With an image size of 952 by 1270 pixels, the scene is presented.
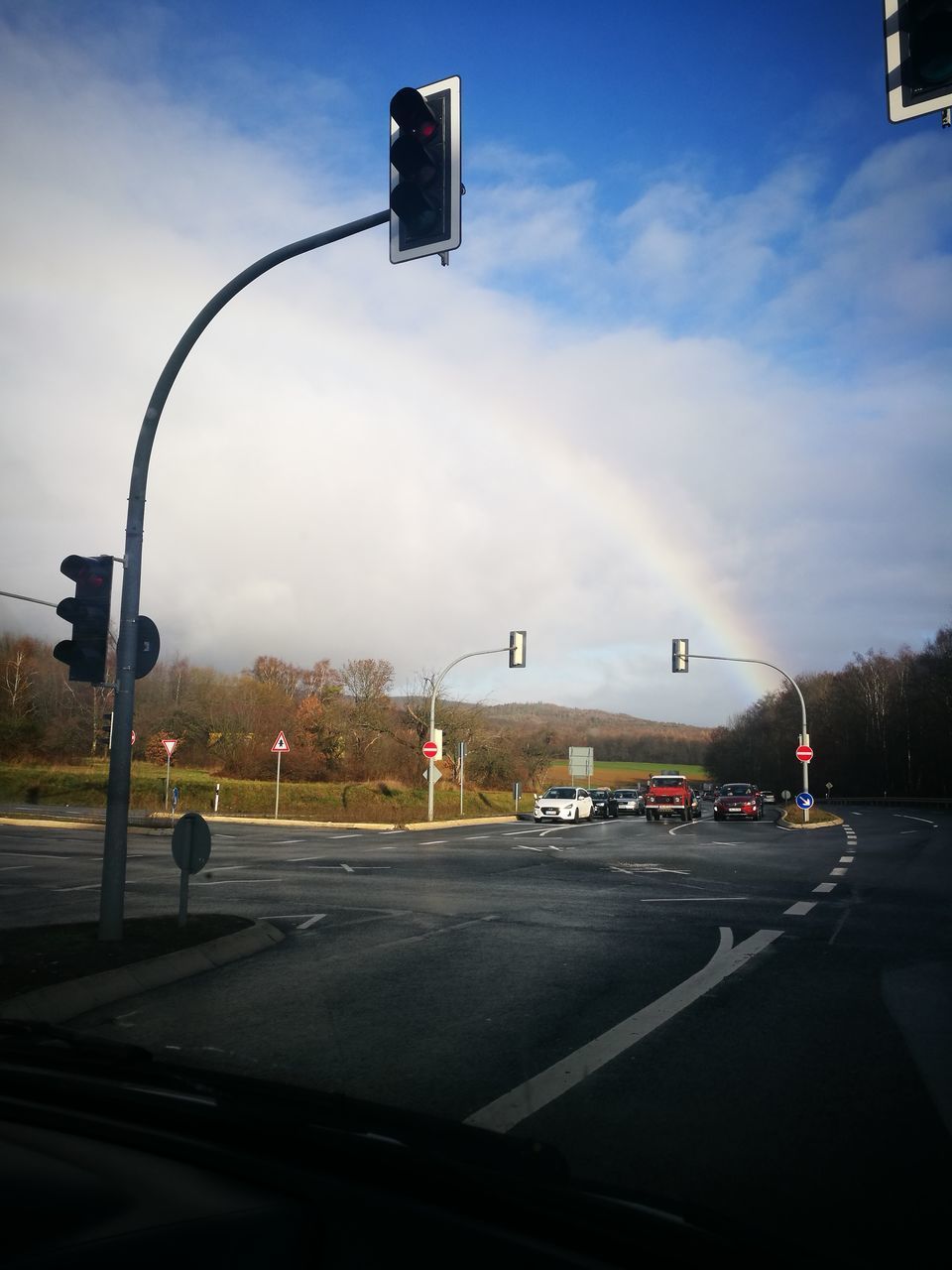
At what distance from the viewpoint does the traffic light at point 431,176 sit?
645 centimetres

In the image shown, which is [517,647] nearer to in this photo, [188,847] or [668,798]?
[668,798]

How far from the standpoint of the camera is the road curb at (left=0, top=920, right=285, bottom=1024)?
6.19 metres

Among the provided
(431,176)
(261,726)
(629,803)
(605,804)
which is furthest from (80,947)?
(261,726)

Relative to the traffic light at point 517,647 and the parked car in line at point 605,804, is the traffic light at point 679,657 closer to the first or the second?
the traffic light at point 517,647

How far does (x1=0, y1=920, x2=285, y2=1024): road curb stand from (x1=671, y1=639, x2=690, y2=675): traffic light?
3115cm

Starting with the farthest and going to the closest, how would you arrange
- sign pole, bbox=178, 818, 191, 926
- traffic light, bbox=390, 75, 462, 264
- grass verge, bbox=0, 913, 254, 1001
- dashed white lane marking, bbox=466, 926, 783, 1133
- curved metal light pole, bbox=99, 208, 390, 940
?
1. sign pole, bbox=178, 818, 191, 926
2. curved metal light pole, bbox=99, 208, 390, 940
3. grass verge, bbox=0, 913, 254, 1001
4. traffic light, bbox=390, 75, 462, 264
5. dashed white lane marking, bbox=466, 926, 783, 1133

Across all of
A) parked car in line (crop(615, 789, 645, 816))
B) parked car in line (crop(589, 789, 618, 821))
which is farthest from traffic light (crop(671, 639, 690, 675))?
parked car in line (crop(615, 789, 645, 816))

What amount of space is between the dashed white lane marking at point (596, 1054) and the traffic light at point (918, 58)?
5519 millimetres

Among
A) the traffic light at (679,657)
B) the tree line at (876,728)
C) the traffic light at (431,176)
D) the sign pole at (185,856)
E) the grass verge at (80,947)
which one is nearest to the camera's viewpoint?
the traffic light at (431,176)

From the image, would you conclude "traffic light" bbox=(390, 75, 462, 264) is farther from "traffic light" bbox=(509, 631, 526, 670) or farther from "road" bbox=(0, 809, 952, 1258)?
"traffic light" bbox=(509, 631, 526, 670)

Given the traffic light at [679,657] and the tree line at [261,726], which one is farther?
the tree line at [261,726]

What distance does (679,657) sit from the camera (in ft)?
127

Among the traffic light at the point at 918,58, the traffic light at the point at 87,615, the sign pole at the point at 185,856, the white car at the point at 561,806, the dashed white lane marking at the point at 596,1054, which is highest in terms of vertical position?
the traffic light at the point at 918,58

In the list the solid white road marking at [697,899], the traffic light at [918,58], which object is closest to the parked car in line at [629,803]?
the solid white road marking at [697,899]
